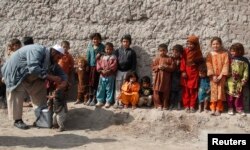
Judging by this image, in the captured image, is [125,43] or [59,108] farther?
[125,43]

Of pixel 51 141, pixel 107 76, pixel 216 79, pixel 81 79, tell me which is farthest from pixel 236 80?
pixel 51 141

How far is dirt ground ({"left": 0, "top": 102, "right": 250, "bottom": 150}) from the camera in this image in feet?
20.0

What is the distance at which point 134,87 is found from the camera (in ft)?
24.0

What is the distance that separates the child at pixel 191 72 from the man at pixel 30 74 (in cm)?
191

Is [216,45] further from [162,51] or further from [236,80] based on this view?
[162,51]

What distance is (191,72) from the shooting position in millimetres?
7227

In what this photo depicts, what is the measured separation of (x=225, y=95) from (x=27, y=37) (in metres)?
3.31

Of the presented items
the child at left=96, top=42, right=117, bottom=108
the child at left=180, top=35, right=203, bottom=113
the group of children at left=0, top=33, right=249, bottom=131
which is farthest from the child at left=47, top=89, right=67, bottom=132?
the child at left=180, top=35, right=203, bottom=113

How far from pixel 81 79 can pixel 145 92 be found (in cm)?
108

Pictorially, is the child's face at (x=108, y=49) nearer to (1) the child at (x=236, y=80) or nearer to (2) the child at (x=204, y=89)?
(2) the child at (x=204, y=89)

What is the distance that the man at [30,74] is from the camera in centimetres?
635

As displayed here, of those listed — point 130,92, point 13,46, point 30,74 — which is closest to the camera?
point 30,74

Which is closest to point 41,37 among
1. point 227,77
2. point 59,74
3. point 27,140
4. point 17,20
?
point 17,20

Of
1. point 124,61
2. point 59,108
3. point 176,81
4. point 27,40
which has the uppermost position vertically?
point 27,40
